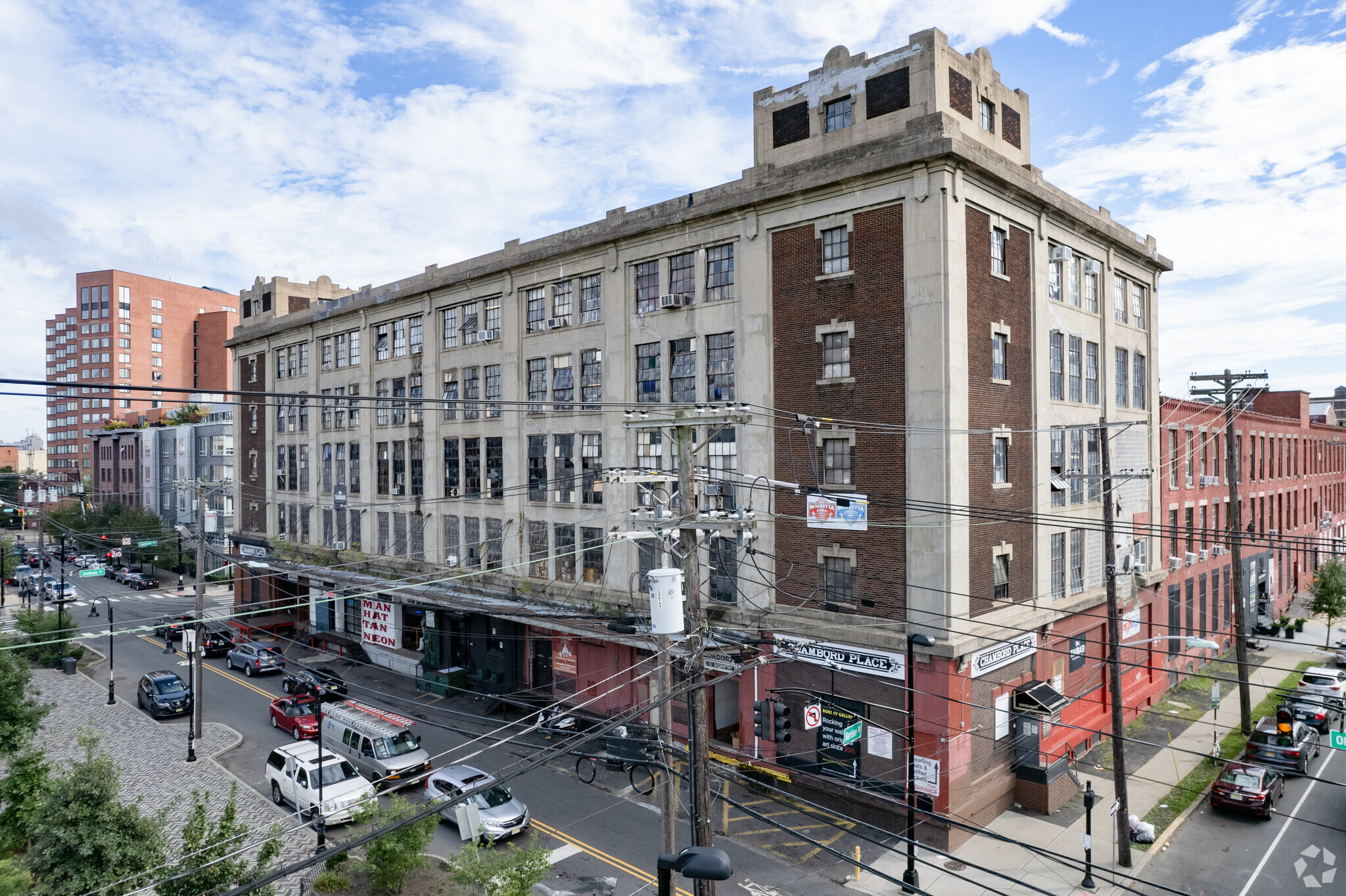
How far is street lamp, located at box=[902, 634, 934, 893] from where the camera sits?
20.0 metres

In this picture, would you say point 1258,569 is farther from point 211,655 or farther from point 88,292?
point 88,292

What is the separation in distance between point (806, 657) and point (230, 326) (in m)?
131

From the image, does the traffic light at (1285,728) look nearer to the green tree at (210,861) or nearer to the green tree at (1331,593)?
the green tree at (1331,593)

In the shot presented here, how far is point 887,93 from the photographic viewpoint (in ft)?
82.4

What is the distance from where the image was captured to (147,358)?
5089 inches

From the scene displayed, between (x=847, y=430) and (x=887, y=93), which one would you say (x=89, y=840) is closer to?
(x=847, y=430)

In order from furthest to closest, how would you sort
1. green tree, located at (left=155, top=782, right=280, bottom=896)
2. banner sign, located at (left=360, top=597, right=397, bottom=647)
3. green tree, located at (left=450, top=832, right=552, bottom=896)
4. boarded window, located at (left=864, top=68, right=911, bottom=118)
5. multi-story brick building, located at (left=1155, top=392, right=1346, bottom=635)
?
banner sign, located at (left=360, top=597, right=397, bottom=647), multi-story brick building, located at (left=1155, top=392, right=1346, bottom=635), boarded window, located at (left=864, top=68, right=911, bottom=118), green tree, located at (left=450, top=832, right=552, bottom=896), green tree, located at (left=155, top=782, right=280, bottom=896)

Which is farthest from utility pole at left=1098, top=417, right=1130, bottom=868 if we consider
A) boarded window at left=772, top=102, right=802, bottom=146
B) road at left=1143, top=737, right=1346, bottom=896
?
boarded window at left=772, top=102, right=802, bottom=146

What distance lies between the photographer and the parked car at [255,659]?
4191 centimetres

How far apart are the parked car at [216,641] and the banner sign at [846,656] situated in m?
35.8

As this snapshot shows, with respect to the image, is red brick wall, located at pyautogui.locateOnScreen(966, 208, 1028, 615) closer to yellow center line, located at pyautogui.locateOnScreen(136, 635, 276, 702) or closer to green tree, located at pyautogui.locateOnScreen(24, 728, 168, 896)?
green tree, located at pyautogui.locateOnScreen(24, 728, 168, 896)

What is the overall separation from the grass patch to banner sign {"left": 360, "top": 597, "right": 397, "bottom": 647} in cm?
3333

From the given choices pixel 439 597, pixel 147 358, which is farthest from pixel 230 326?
pixel 439 597

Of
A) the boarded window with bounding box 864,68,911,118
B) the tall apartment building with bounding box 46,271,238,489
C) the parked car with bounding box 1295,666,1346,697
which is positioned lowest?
the parked car with bounding box 1295,666,1346,697
